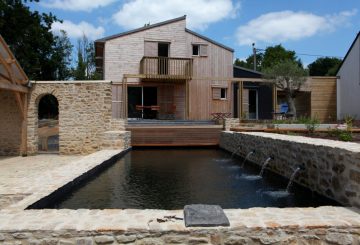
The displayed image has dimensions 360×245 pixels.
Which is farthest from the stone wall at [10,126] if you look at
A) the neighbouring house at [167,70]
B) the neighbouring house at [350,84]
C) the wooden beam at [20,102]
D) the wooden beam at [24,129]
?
the neighbouring house at [350,84]

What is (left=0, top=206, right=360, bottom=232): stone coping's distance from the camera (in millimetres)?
3758

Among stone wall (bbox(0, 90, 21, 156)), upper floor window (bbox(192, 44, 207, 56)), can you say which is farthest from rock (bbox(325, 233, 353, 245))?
upper floor window (bbox(192, 44, 207, 56))

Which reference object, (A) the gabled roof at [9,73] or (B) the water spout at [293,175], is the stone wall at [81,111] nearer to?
(A) the gabled roof at [9,73]

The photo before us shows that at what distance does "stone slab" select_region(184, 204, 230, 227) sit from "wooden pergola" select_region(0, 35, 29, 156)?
34.3 feet

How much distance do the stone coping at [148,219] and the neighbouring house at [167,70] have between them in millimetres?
14560

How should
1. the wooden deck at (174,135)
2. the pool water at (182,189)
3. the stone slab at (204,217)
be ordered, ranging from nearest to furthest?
the stone slab at (204,217) → the pool water at (182,189) → the wooden deck at (174,135)

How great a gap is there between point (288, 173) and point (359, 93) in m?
14.7

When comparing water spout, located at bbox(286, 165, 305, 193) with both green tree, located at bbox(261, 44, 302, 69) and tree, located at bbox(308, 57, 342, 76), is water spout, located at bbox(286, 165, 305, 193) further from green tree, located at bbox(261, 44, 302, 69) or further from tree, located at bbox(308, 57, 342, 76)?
green tree, located at bbox(261, 44, 302, 69)

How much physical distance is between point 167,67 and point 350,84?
1119 cm

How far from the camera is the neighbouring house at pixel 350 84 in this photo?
20.2m

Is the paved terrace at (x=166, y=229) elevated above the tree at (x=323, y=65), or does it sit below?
below

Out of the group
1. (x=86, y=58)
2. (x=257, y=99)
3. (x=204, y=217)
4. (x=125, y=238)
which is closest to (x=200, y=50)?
(x=257, y=99)

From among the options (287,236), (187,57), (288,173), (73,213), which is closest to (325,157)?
(288,173)

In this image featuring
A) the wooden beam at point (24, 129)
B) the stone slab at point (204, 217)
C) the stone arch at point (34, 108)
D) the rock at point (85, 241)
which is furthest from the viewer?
the stone arch at point (34, 108)
